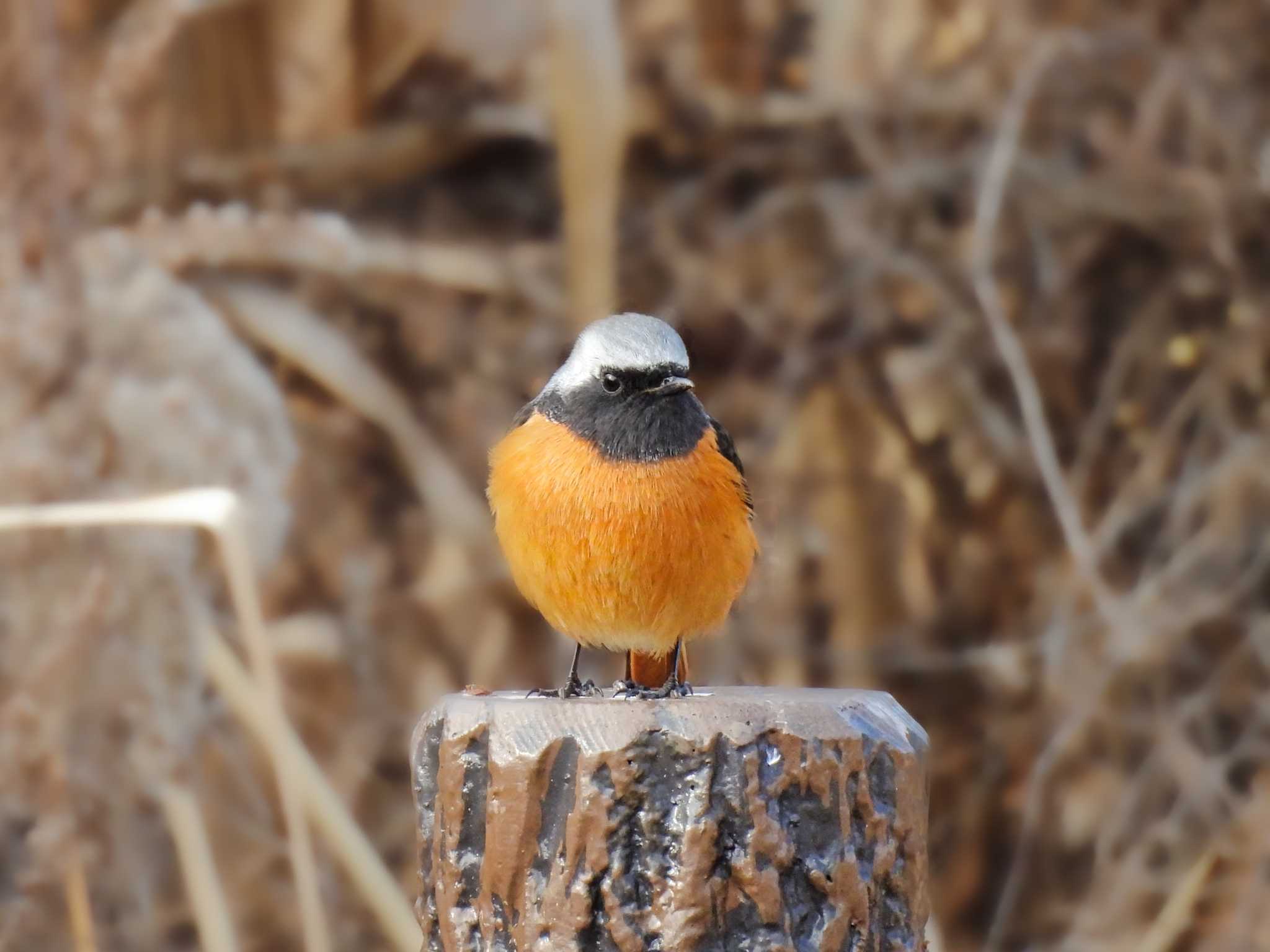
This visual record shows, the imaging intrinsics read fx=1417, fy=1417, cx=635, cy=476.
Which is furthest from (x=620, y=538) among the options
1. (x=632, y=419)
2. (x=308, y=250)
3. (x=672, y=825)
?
(x=308, y=250)

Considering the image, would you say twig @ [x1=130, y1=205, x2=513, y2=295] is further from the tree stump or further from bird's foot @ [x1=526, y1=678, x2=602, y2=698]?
the tree stump

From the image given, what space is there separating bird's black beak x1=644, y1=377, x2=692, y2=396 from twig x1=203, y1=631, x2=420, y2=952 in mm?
1657

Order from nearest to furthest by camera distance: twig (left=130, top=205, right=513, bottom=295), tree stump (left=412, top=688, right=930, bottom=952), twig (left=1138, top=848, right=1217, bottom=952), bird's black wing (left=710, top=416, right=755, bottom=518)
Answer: tree stump (left=412, top=688, right=930, bottom=952) < bird's black wing (left=710, top=416, right=755, bottom=518) < twig (left=130, top=205, right=513, bottom=295) < twig (left=1138, top=848, right=1217, bottom=952)

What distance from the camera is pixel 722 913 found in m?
1.70

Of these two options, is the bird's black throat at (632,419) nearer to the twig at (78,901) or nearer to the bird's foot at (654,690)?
the bird's foot at (654,690)

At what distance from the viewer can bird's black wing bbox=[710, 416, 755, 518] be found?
2.18 m

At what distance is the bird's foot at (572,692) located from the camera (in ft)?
6.63

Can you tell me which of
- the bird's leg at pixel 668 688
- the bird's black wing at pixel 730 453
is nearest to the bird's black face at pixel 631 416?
the bird's black wing at pixel 730 453

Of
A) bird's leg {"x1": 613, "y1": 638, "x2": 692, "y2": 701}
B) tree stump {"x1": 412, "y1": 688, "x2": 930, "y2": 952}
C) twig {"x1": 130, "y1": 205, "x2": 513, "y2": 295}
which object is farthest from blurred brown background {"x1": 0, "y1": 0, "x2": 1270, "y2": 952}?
tree stump {"x1": 412, "y1": 688, "x2": 930, "y2": 952}

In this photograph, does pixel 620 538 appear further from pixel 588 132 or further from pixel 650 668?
pixel 588 132

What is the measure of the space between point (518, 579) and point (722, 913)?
0.63 metres

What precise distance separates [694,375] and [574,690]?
5.01ft

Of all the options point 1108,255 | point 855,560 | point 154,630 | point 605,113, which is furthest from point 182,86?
point 1108,255

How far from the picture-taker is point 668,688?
81.4 inches
